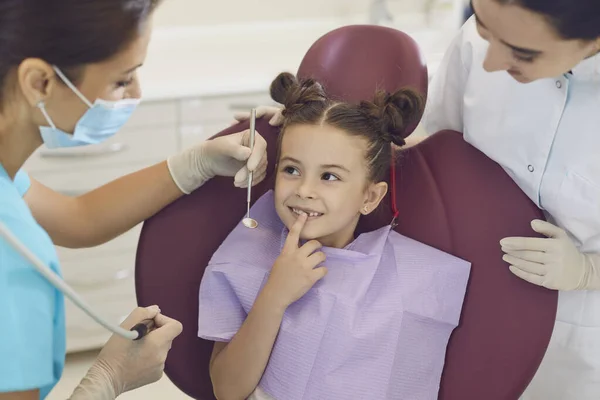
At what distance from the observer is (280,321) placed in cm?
120

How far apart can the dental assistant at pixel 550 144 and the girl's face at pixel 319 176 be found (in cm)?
14

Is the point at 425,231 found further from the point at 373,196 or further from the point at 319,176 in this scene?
the point at 319,176

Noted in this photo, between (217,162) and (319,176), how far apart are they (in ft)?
0.68

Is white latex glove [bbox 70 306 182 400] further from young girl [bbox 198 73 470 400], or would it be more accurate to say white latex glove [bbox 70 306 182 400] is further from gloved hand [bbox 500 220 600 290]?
gloved hand [bbox 500 220 600 290]

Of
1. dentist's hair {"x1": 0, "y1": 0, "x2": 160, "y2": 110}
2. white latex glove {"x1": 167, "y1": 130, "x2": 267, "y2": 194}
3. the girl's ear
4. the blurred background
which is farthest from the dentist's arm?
the blurred background

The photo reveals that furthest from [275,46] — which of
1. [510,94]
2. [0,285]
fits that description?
[0,285]

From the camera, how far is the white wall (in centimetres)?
251

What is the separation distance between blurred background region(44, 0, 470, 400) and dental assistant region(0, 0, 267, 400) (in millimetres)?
993

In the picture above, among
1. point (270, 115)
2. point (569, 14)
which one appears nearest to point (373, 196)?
point (270, 115)

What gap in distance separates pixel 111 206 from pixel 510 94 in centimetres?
78

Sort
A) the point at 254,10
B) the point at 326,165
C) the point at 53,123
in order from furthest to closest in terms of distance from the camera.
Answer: the point at 254,10
the point at 326,165
the point at 53,123

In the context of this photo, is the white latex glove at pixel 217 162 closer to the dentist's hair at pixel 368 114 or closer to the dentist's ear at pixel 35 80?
the dentist's hair at pixel 368 114

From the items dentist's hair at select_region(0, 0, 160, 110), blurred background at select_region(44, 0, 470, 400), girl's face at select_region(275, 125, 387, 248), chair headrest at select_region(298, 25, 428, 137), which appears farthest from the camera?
blurred background at select_region(44, 0, 470, 400)

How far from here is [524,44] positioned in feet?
3.26
